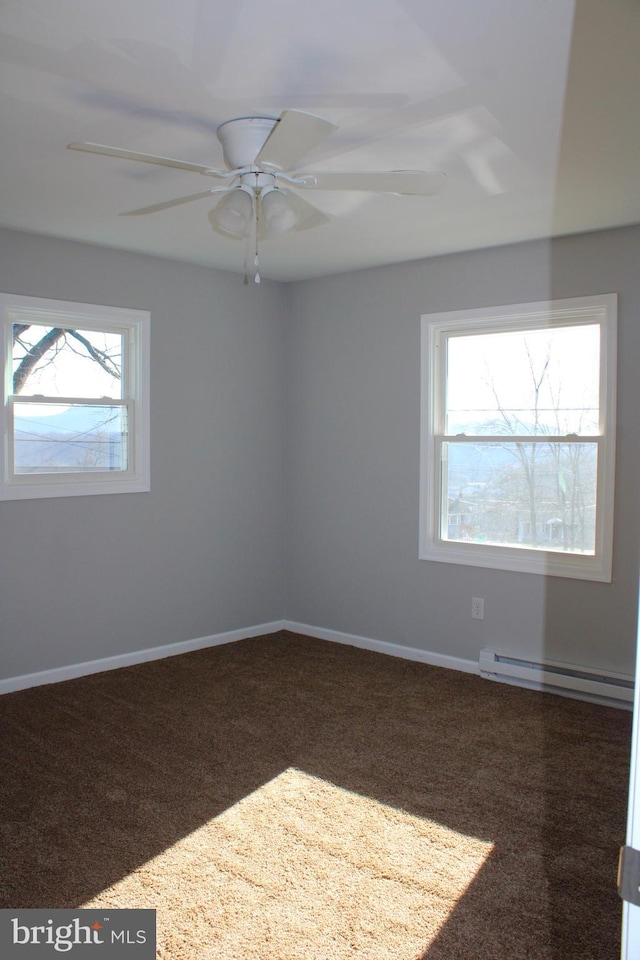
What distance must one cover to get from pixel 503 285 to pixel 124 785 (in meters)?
3.27

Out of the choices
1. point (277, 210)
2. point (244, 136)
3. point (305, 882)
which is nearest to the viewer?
point (305, 882)

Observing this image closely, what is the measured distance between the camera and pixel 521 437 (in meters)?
4.36

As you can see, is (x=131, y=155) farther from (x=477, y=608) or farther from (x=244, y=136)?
(x=477, y=608)

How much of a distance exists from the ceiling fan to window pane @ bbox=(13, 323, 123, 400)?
1.65m

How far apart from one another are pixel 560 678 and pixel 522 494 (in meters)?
1.03

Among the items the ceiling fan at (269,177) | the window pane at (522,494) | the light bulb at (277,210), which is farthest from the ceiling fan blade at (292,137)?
the window pane at (522,494)

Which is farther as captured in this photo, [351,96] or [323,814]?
[323,814]

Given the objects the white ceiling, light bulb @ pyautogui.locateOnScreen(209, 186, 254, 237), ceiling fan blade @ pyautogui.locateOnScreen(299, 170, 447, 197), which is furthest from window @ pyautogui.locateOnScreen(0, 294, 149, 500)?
ceiling fan blade @ pyautogui.locateOnScreen(299, 170, 447, 197)

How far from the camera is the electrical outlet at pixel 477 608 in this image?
178 inches

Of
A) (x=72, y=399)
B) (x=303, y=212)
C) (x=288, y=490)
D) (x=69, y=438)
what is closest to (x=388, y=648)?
(x=288, y=490)

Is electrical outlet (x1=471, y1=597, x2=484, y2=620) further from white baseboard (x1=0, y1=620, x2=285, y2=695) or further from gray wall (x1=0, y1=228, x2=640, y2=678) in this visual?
white baseboard (x1=0, y1=620, x2=285, y2=695)

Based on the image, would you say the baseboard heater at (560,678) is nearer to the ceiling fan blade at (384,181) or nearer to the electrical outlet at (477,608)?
the electrical outlet at (477,608)

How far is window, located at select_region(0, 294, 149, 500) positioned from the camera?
13.8 ft

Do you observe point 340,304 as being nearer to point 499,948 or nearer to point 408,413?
point 408,413
